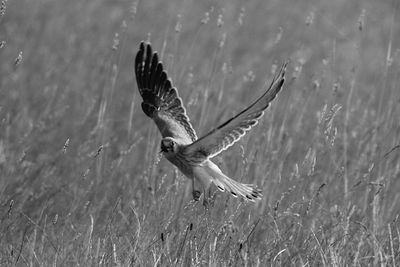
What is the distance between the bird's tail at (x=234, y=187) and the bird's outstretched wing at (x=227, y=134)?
11cm

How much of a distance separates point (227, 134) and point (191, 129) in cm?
68

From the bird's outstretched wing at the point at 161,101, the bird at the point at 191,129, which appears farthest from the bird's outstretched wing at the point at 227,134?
the bird's outstretched wing at the point at 161,101

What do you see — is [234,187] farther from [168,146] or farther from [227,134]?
[168,146]

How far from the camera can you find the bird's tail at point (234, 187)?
496 centimetres

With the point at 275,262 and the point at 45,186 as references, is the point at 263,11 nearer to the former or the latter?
the point at 45,186

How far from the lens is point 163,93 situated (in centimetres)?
564

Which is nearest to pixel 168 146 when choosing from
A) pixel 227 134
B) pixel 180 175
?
pixel 227 134

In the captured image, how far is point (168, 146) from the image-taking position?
16.9 ft

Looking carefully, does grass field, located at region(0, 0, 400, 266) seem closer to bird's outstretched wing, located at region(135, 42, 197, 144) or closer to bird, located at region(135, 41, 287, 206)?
bird, located at region(135, 41, 287, 206)

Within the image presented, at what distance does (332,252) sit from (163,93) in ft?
5.12

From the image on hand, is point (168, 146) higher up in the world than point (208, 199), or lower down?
higher up

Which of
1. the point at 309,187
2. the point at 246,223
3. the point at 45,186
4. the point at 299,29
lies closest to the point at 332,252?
the point at 246,223

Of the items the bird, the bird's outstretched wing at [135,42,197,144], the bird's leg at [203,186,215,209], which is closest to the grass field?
the bird's leg at [203,186,215,209]

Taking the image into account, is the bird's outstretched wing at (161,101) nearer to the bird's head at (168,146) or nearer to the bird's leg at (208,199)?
the bird's head at (168,146)
